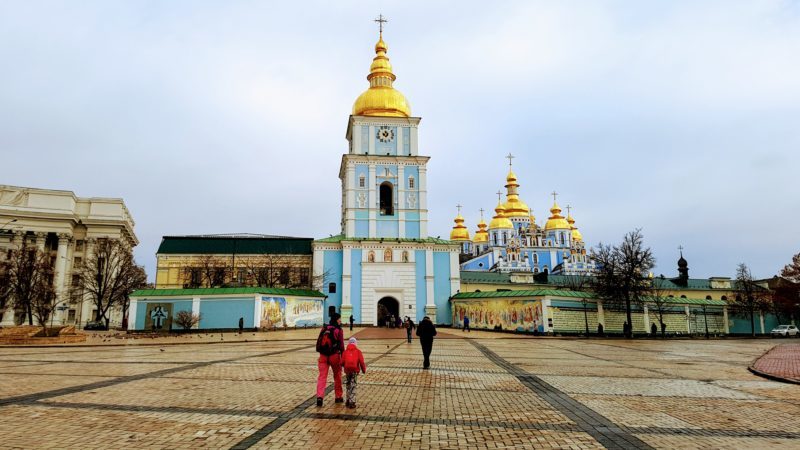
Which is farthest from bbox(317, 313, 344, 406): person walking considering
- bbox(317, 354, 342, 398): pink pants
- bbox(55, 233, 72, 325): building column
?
bbox(55, 233, 72, 325): building column

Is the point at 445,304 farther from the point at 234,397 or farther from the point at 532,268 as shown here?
the point at 532,268

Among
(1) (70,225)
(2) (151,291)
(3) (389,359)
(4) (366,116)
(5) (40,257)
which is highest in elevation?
(4) (366,116)

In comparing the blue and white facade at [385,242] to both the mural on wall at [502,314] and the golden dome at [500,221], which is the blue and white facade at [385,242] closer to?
the mural on wall at [502,314]

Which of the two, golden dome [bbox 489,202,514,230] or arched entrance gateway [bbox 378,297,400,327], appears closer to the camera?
arched entrance gateway [bbox 378,297,400,327]

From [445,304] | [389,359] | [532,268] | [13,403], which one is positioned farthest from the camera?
[532,268]

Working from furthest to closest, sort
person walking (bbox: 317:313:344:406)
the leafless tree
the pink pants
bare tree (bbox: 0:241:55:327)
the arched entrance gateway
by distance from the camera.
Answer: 1. the arched entrance gateway
2. bare tree (bbox: 0:241:55:327)
3. the leafless tree
4. person walking (bbox: 317:313:344:406)
5. the pink pants

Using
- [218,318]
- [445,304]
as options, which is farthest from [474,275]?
[218,318]

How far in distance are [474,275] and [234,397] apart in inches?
2412

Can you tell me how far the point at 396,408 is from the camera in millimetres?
8438

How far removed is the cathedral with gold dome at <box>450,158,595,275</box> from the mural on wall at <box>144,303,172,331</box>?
6152 cm

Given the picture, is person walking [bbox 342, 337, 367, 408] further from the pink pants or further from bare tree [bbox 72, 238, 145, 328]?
bare tree [bbox 72, 238, 145, 328]

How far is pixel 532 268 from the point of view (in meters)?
92.0

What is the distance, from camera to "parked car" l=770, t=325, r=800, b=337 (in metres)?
45.6

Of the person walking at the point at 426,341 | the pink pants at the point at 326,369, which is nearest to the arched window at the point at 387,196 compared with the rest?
the person walking at the point at 426,341
